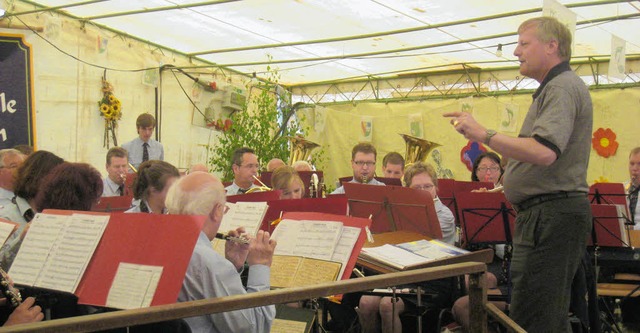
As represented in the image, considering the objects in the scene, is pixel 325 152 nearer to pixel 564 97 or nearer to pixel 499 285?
pixel 499 285

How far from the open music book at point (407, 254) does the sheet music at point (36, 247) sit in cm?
140

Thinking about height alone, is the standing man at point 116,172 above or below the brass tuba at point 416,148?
below

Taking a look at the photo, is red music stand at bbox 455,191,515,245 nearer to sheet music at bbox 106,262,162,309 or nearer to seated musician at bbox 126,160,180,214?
seated musician at bbox 126,160,180,214

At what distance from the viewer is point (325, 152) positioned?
12.9 meters

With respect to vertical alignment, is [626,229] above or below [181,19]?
below

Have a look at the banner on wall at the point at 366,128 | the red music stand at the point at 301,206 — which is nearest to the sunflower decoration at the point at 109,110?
the banner on wall at the point at 366,128

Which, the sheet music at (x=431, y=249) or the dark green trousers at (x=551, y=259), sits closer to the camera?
the dark green trousers at (x=551, y=259)

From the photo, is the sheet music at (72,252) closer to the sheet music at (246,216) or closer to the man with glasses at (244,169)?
the sheet music at (246,216)

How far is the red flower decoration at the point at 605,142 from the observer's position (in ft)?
32.4

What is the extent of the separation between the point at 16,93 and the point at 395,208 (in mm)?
5834

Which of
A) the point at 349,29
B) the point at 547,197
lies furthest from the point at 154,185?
the point at 349,29

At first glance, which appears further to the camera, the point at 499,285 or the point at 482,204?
the point at 499,285

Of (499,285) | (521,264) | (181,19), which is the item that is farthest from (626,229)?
(181,19)

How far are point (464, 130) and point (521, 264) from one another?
0.67 m
